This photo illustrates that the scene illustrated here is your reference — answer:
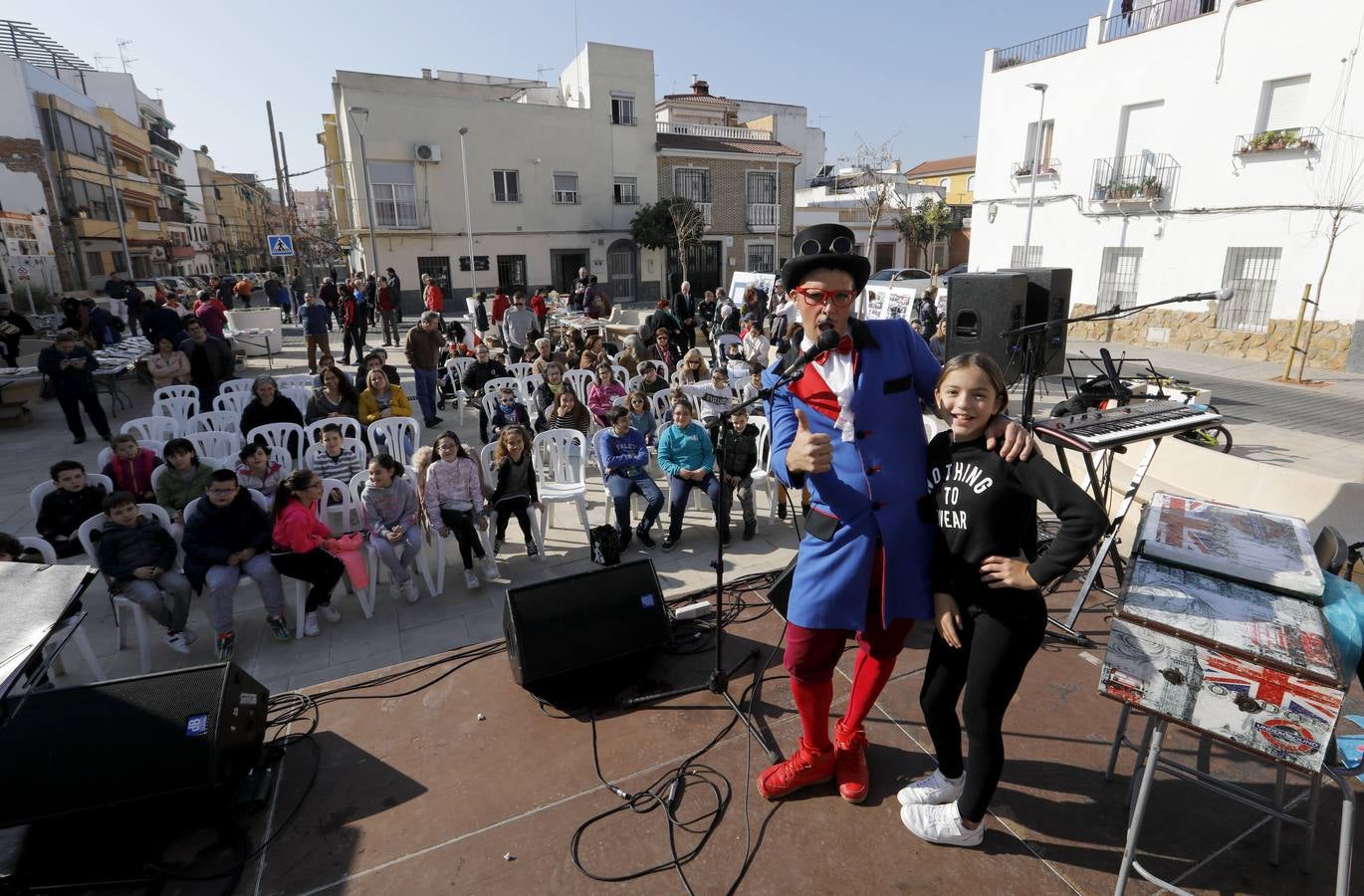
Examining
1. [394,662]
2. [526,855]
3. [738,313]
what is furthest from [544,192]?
[526,855]

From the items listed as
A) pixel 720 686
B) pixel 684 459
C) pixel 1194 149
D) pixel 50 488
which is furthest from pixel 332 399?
pixel 1194 149

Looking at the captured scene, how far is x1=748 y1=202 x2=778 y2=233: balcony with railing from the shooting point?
1029 inches

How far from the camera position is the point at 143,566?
3740mm

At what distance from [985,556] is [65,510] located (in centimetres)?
519

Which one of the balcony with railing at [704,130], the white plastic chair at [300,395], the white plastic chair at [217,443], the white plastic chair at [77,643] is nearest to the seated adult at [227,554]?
the white plastic chair at [77,643]

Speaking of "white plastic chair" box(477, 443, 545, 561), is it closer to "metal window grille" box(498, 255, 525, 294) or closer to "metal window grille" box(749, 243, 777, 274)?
"metal window grille" box(498, 255, 525, 294)

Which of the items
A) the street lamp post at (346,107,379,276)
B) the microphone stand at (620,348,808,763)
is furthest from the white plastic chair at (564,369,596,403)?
the street lamp post at (346,107,379,276)

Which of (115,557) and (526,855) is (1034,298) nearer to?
(526,855)

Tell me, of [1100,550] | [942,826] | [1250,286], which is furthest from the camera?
[1250,286]

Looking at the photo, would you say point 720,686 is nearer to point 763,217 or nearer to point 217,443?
point 217,443

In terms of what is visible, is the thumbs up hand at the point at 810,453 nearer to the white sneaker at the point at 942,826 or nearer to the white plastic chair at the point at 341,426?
the white sneaker at the point at 942,826

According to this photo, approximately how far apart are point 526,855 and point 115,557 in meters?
3.02

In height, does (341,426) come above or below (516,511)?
above

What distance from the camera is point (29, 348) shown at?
40.4ft
